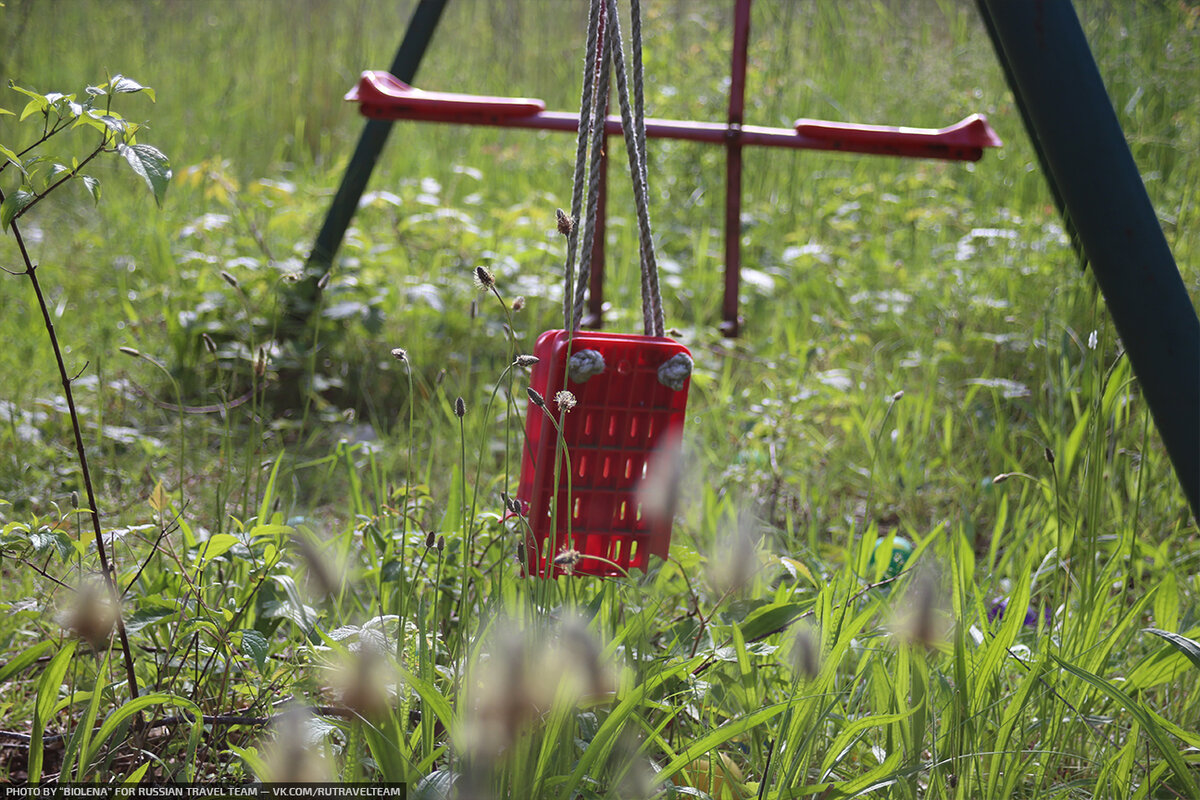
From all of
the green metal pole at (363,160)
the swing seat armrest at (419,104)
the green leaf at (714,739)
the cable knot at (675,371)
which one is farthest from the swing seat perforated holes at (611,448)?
the green metal pole at (363,160)

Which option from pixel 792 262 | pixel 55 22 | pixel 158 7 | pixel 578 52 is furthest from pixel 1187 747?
pixel 158 7

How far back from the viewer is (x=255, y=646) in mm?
958

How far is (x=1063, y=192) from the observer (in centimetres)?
99

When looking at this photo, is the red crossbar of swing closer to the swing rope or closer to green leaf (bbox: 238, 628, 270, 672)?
the swing rope

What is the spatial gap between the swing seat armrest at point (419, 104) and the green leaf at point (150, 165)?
1.07 m

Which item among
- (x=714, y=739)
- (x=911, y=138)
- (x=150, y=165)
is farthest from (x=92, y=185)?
(x=911, y=138)

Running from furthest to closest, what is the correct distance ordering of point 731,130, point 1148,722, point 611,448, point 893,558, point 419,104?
point 731,130
point 419,104
point 893,558
point 611,448
point 1148,722

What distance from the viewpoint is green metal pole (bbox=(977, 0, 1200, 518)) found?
956 mm

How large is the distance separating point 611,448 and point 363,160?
138 cm

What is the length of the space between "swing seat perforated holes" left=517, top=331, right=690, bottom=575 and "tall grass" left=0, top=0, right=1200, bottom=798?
0.20 ft

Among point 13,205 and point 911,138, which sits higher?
point 911,138

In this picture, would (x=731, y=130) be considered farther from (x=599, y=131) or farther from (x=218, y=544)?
(x=218, y=544)

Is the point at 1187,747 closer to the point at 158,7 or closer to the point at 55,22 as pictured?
the point at 55,22

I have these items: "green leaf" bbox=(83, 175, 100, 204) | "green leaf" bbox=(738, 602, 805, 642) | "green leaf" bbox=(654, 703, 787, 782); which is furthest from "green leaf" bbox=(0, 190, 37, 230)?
"green leaf" bbox=(738, 602, 805, 642)
